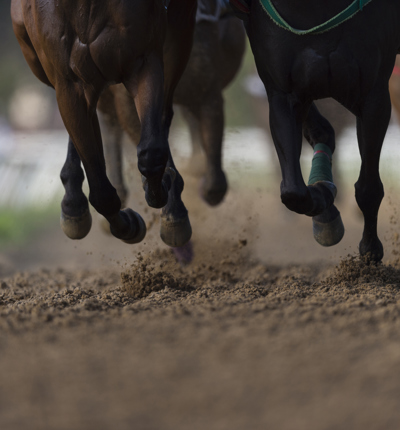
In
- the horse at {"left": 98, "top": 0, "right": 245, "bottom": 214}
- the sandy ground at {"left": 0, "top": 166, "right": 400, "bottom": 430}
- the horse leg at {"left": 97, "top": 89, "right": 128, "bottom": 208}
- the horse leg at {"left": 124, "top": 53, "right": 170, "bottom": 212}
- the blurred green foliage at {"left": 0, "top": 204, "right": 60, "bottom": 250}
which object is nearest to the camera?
the sandy ground at {"left": 0, "top": 166, "right": 400, "bottom": 430}

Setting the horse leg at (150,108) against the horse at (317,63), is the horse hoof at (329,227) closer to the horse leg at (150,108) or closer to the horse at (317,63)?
the horse at (317,63)

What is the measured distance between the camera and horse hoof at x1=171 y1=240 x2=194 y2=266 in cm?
536

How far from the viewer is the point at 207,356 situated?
2176 mm

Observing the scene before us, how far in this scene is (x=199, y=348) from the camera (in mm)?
2248

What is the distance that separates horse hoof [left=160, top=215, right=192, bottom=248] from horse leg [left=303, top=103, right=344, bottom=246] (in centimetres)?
79

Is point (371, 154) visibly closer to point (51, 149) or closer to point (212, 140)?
point (212, 140)

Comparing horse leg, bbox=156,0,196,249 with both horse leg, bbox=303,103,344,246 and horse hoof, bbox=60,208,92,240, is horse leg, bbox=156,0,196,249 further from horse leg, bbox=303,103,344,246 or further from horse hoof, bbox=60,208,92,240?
horse leg, bbox=303,103,344,246

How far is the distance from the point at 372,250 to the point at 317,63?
3.76 feet

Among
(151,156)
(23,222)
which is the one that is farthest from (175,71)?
(23,222)

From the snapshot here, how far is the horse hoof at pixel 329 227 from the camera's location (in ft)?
12.2

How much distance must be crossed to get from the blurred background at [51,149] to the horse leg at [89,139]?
116 inches

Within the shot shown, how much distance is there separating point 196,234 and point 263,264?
2.75 feet

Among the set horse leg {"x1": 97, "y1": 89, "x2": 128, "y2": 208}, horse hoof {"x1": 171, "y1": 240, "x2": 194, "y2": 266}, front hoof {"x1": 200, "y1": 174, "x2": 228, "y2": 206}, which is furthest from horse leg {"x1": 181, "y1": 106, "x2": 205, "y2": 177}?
horse hoof {"x1": 171, "y1": 240, "x2": 194, "y2": 266}

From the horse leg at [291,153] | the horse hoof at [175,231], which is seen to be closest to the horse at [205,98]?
the horse hoof at [175,231]
